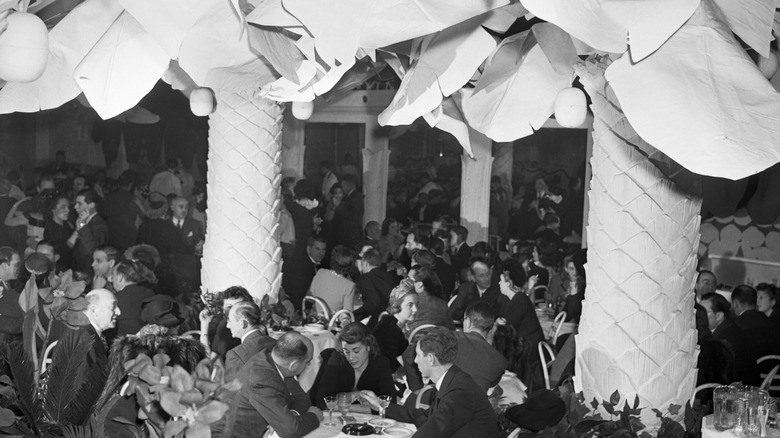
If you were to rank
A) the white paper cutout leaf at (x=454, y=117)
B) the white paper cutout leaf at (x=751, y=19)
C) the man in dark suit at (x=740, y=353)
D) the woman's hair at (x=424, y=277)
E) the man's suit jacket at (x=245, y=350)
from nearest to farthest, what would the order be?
the white paper cutout leaf at (x=751, y=19) < the white paper cutout leaf at (x=454, y=117) < the man's suit jacket at (x=245, y=350) < the man in dark suit at (x=740, y=353) < the woman's hair at (x=424, y=277)

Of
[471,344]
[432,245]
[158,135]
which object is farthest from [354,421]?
[158,135]

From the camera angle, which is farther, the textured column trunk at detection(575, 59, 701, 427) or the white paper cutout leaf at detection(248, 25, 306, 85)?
the textured column trunk at detection(575, 59, 701, 427)

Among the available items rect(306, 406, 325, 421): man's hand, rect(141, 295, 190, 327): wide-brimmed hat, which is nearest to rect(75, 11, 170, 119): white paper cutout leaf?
rect(306, 406, 325, 421): man's hand

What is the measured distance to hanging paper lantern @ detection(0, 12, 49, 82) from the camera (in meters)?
1.04

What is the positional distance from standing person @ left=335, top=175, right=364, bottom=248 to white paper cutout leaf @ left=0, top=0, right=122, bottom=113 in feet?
30.1

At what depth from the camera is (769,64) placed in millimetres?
1188

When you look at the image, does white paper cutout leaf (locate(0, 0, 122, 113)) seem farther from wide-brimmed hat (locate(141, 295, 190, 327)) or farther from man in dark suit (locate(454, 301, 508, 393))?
wide-brimmed hat (locate(141, 295, 190, 327))

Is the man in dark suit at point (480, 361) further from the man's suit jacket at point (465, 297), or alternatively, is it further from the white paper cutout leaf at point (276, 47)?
the white paper cutout leaf at point (276, 47)

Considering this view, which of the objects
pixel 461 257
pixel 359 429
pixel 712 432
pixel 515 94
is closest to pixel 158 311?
pixel 359 429

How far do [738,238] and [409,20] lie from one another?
33.5 ft

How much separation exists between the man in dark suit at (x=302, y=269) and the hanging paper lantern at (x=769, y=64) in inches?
284

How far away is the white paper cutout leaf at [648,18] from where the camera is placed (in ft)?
2.80

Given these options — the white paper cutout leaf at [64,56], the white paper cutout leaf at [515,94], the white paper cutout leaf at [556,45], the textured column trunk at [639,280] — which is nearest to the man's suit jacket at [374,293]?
the textured column trunk at [639,280]

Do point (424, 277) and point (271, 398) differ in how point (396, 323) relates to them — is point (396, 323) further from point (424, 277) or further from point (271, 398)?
point (271, 398)
